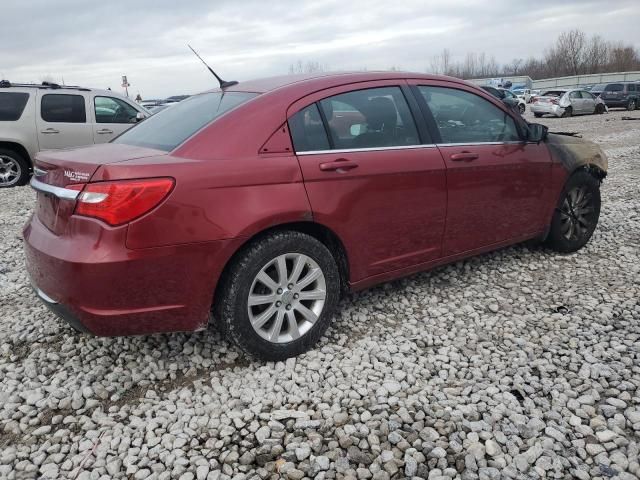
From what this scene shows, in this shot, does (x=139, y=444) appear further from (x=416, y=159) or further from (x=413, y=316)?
(x=416, y=159)

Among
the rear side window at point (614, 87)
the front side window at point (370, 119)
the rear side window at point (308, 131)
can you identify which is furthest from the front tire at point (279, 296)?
the rear side window at point (614, 87)

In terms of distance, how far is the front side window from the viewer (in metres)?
3.17

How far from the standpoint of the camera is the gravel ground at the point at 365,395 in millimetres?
2299

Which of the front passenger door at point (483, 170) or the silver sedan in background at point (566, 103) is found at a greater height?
the silver sedan in background at point (566, 103)

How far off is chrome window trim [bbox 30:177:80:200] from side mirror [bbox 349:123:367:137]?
1.60 metres

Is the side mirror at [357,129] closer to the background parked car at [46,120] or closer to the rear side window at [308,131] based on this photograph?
the rear side window at [308,131]

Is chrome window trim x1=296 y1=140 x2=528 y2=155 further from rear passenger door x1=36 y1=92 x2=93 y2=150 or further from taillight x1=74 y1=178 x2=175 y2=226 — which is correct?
rear passenger door x1=36 y1=92 x2=93 y2=150

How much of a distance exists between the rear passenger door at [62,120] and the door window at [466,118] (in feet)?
24.3

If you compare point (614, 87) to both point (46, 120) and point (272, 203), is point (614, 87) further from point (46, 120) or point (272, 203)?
point (272, 203)

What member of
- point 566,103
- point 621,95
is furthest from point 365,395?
point 621,95

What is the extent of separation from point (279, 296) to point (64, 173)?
1.30m

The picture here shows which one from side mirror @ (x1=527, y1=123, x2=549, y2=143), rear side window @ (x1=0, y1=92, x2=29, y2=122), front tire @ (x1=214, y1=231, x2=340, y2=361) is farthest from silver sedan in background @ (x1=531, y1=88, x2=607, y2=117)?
front tire @ (x1=214, y1=231, x2=340, y2=361)

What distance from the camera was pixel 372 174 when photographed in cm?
319

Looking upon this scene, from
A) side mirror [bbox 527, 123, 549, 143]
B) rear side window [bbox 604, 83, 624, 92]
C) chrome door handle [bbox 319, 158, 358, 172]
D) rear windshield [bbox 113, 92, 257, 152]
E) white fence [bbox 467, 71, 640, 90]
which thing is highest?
white fence [bbox 467, 71, 640, 90]
